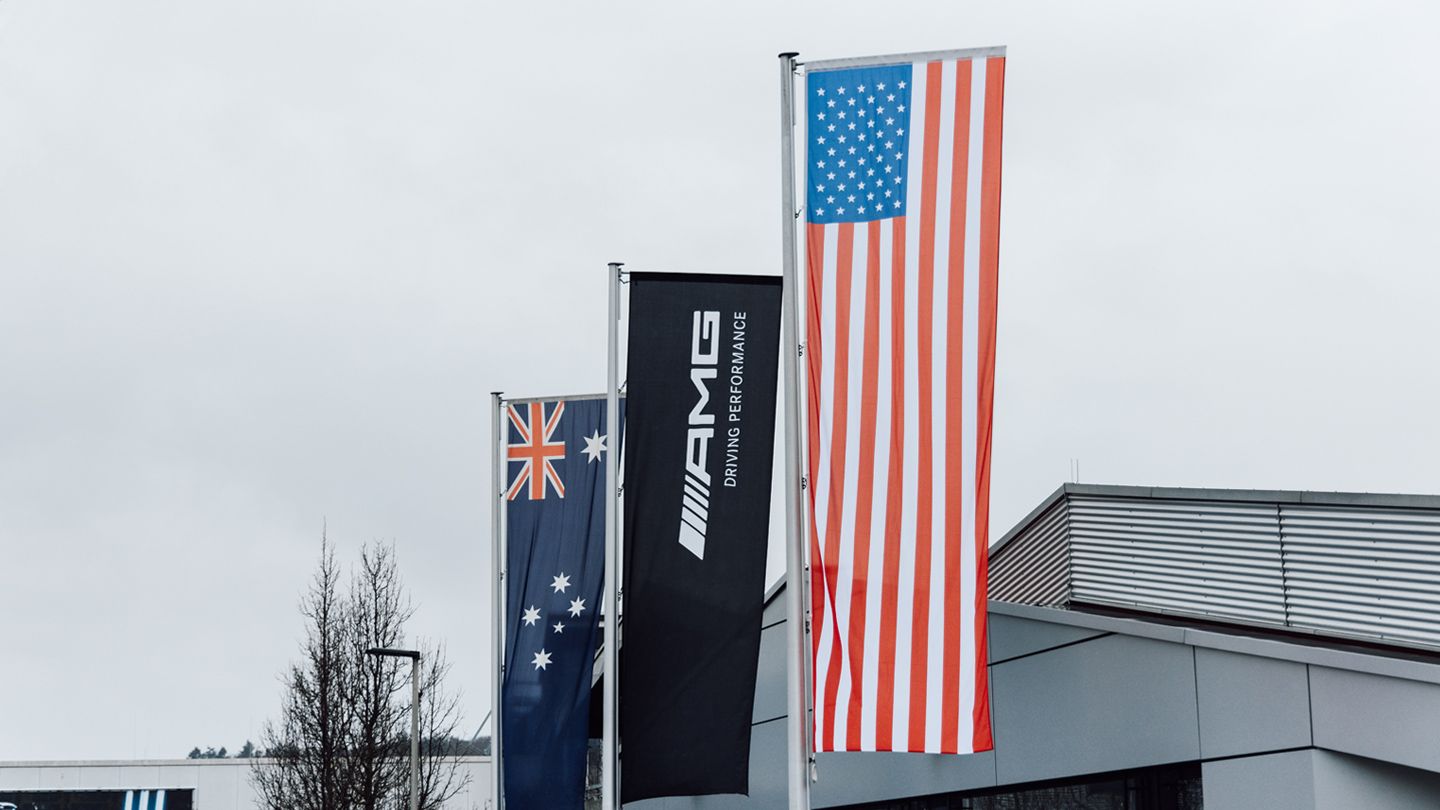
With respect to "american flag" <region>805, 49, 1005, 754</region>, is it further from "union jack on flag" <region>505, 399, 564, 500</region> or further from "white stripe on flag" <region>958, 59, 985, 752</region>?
"union jack on flag" <region>505, 399, 564, 500</region>

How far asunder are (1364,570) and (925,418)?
370cm

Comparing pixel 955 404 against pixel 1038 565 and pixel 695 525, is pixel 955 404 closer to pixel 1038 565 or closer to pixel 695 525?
pixel 695 525

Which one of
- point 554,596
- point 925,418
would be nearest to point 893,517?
point 925,418

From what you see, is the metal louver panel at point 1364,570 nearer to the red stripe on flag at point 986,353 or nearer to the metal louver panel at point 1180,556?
the metal louver panel at point 1180,556

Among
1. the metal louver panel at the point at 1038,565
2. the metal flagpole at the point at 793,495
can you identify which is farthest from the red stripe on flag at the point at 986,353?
the metal louver panel at the point at 1038,565

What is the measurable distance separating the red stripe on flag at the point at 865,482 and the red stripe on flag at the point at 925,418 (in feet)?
1.26

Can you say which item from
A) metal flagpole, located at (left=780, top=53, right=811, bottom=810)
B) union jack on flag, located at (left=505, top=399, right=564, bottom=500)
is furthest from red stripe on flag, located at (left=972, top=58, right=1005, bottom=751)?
union jack on flag, located at (left=505, top=399, right=564, bottom=500)

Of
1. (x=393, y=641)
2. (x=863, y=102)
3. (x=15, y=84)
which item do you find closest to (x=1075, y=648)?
Result: (x=863, y=102)

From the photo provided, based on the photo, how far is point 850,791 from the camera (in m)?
18.4

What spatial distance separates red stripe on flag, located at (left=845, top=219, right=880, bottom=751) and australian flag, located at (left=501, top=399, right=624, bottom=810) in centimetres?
734

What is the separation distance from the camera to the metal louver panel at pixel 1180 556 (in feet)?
44.3

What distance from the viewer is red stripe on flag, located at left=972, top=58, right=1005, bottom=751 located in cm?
1221

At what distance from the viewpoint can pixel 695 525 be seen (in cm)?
1426

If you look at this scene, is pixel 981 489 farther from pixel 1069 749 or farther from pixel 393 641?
pixel 393 641
